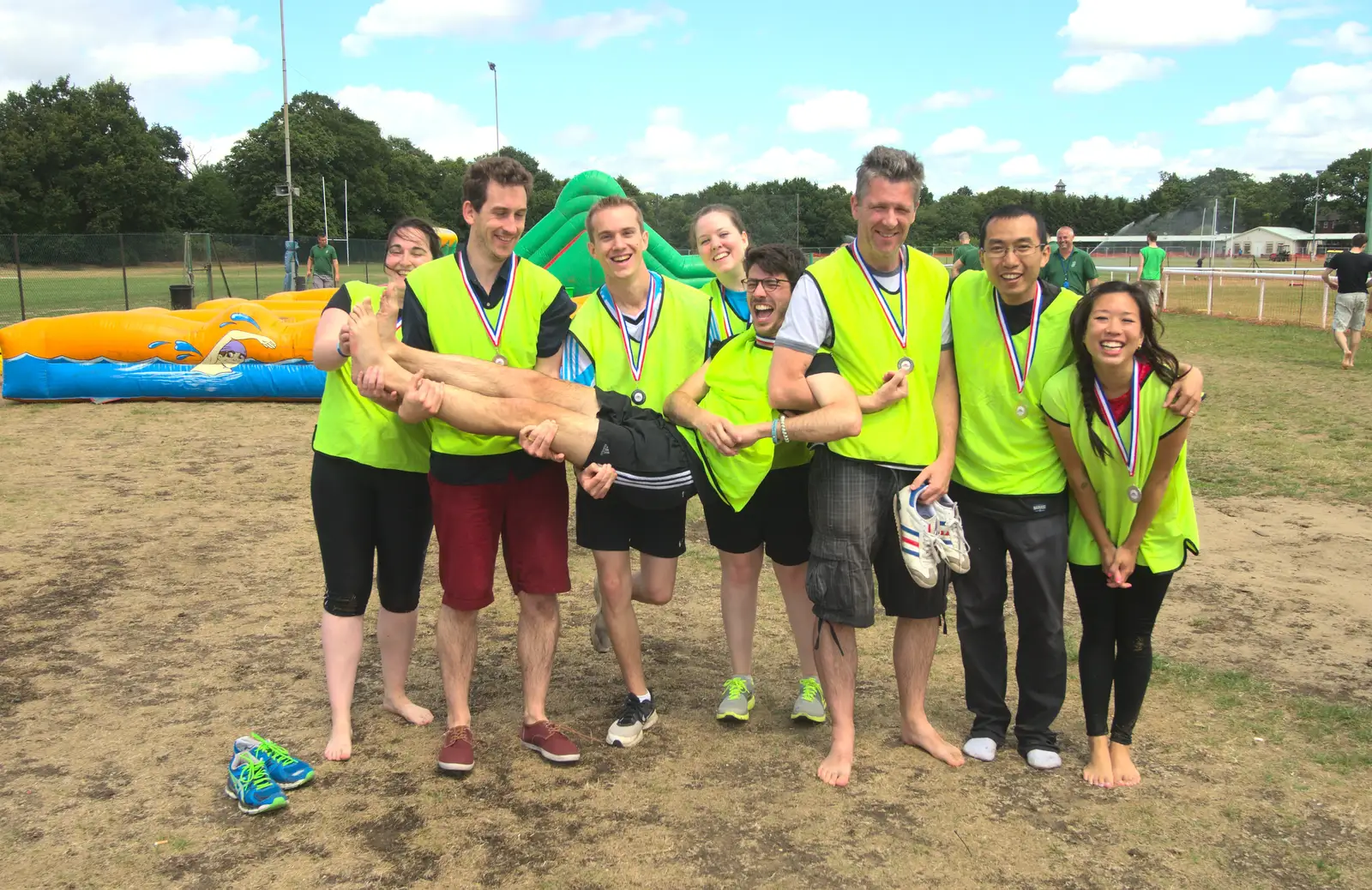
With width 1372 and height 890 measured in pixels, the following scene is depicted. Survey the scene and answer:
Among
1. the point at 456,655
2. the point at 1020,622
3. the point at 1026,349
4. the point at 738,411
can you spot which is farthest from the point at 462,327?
the point at 1020,622

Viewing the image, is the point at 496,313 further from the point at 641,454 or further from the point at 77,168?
the point at 77,168

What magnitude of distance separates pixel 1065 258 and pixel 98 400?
11.8 metres

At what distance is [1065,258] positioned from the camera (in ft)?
44.9

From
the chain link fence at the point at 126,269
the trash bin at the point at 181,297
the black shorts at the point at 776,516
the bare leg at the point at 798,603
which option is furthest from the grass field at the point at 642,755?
the chain link fence at the point at 126,269

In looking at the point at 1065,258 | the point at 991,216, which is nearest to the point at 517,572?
the point at 991,216

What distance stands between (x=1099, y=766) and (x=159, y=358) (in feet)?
35.9

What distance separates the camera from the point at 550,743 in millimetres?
3654

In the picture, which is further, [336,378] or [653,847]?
[336,378]

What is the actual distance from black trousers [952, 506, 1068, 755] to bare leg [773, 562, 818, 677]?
57 cm

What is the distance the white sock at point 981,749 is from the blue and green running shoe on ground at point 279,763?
89.3 inches

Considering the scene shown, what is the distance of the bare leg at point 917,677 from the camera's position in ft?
12.0

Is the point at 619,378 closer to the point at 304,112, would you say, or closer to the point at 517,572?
the point at 517,572

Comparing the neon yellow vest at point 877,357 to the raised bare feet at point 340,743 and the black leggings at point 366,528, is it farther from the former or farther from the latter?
the raised bare feet at point 340,743

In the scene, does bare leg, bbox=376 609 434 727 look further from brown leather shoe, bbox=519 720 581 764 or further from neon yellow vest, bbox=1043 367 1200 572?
neon yellow vest, bbox=1043 367 1200 572
